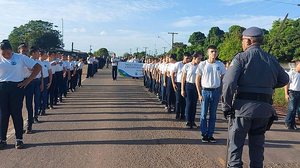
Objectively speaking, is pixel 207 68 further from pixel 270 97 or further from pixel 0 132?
pixel 0 132

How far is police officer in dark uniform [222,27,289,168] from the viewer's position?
16.9 feet

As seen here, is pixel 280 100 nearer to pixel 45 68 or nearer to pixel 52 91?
pixel 52 91

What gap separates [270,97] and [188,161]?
2167 millimetres

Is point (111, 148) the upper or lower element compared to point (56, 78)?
lower

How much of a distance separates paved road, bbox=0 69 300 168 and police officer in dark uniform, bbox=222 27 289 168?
1436 mm

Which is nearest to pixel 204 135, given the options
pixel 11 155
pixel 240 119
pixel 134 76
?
pixel 240 119

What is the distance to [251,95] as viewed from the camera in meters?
5.21

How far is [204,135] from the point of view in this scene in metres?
8.53

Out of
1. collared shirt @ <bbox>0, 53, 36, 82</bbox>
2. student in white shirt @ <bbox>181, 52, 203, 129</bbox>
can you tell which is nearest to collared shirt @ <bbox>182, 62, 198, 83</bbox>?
student in white shirt @ <bbox>181, 52, 203, 129</bbox>

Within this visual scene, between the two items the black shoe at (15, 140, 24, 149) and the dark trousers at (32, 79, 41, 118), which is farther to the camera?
the dark trousers at (32, 79, 41, 118)

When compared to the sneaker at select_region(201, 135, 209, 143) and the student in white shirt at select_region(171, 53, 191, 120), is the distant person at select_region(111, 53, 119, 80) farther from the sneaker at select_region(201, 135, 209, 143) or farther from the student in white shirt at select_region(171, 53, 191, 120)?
the sneaker at select_region(201, 135, 209, 143)

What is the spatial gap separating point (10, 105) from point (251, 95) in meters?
4.85

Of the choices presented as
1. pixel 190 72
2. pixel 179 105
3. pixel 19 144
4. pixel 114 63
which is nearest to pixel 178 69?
pixel 179 105

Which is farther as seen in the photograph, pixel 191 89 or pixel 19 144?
pixel 191 89
